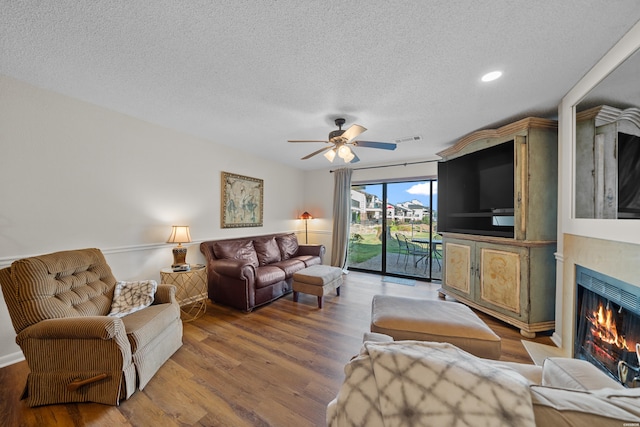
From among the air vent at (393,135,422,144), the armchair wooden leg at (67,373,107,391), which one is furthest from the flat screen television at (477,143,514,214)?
the armchair wooden leg at (67,373,107,391)

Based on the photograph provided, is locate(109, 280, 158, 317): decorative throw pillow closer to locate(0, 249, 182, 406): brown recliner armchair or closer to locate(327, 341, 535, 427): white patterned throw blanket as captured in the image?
locate(0, 249, 182, 406): brown recliner armchair

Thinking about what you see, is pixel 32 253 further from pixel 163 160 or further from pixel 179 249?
pixel 163 160

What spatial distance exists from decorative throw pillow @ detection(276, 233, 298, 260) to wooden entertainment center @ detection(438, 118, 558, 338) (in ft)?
8.74

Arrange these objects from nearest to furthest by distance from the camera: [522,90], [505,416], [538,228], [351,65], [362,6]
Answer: [505,416]
[362,6]
[351,65]
[522,90]
[538,228]

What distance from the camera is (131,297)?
1.99 metres

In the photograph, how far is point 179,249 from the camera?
2.78 m

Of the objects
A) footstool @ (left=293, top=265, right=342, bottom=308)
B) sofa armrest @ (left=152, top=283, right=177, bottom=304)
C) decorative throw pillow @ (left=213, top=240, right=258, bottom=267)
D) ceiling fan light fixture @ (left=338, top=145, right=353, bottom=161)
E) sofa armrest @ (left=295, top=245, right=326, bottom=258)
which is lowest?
footstool @ (left=293, top=265, right=342, bottom=308)

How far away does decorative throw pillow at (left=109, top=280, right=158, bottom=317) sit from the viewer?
1912 millimetres

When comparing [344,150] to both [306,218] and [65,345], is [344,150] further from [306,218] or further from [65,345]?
[306,218]

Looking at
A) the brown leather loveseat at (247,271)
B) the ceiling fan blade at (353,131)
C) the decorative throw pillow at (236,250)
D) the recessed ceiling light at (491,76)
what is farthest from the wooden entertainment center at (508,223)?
the decorative throw pillow at (236,250)

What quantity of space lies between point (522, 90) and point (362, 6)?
173cm

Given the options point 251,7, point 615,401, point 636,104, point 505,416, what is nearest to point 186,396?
point 505,416

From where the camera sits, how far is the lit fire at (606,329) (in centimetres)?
148

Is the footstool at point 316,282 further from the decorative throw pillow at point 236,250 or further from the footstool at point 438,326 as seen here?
the footstool at point 438,326
